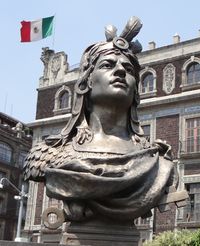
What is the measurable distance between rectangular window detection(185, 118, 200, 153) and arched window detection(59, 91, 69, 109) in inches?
318

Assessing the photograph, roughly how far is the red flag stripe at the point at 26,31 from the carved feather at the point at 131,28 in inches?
816

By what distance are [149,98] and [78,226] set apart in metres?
23.9

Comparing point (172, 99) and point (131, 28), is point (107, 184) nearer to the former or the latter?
point (131, 28)

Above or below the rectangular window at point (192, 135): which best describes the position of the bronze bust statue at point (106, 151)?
below

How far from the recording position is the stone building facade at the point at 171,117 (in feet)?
83.9

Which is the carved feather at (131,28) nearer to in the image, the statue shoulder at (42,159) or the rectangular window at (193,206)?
the statue shoulder at (42,159)

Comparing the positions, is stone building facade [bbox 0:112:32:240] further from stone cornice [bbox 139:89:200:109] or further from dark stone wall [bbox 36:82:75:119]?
stone cornice [bbox 139:89:200:109]

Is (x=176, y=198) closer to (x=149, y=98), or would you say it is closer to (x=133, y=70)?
(x=133, y=70)

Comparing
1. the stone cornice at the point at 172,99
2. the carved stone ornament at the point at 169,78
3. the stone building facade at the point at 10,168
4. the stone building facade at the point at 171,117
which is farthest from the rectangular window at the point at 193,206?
the stone building facade at the point at 10,168

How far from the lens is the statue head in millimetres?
5145

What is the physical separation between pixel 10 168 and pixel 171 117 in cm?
2011

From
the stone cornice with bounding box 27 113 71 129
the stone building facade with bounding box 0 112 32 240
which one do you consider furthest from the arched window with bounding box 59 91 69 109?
the stone building facade with bounding box 0 112 32 240

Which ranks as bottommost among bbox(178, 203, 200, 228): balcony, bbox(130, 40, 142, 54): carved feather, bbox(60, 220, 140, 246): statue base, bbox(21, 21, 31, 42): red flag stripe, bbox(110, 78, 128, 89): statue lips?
bbox(60, 220, 140, 246): statue base

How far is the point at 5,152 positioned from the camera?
43781 millimetres
